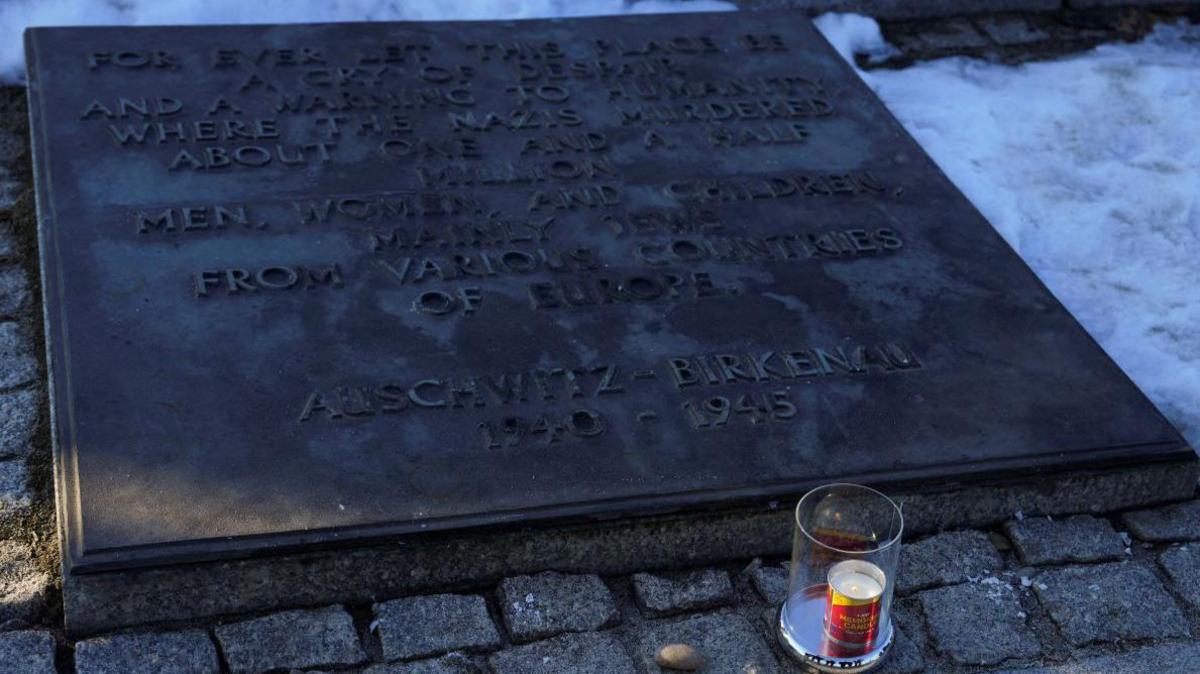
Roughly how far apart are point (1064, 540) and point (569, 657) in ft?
3.40

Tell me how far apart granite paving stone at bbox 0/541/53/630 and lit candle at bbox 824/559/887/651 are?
1.36m

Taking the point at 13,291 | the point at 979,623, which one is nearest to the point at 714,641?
the point at 979,623

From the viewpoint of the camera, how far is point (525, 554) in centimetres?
271

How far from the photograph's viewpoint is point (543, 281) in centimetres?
324

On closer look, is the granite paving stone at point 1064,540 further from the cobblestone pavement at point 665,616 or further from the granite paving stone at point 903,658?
the granite paving stone at point 903,658

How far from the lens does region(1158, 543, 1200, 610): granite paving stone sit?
285cm

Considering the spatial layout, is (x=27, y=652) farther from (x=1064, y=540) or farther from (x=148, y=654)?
(x=1064, y=540)

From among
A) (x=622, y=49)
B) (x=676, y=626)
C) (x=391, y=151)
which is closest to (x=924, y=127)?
(x=622, y=49)

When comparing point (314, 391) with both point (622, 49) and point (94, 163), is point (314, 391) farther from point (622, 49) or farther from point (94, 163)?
point (622, 49)

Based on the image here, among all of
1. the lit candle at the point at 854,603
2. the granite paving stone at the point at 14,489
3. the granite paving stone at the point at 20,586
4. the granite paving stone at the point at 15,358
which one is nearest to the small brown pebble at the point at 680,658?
the lit candle at the point at 854,603

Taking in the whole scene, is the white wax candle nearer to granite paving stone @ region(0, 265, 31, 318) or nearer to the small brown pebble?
the small brown pebble

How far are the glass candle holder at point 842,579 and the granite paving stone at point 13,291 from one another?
1795 millimetres

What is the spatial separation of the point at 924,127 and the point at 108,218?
2.38 m

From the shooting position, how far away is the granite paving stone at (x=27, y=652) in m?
2.46
